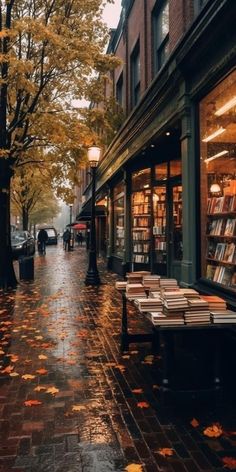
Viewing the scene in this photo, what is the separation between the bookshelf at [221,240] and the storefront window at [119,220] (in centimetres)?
1006

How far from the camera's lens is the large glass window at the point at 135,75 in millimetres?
14648

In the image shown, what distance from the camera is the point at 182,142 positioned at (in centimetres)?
798

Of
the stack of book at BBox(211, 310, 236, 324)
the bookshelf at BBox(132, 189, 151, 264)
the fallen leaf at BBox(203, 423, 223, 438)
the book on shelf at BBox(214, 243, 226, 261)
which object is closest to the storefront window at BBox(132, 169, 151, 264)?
the bookshelf at BBox(132, 189, 151, 264)

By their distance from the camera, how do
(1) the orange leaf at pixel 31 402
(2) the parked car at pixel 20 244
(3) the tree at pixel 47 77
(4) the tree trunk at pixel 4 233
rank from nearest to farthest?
(1) the orange leaf at pixel 31 402, (3) the tree at pixel 47 77, (4) the tree trunk at pixel 4 233, (2) the parked car at pixel 20 244

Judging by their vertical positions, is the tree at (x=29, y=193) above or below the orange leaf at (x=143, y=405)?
above

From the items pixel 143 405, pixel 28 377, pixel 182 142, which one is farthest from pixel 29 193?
pixel 143 405

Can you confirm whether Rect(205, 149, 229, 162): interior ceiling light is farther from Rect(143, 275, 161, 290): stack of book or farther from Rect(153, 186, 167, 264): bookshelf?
Rect(153, 186, 167, 264): bookshelf

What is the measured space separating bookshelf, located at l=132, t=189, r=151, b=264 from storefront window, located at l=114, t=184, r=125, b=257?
1.76 metres

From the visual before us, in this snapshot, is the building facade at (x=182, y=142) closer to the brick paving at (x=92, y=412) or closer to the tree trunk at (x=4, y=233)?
the brick paving at (x=92, y=412)

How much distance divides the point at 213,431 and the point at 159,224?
384 inches

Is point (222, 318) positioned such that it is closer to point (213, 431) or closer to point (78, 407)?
point (213, 431)

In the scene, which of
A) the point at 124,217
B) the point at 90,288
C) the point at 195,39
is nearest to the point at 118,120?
the point at 124,217

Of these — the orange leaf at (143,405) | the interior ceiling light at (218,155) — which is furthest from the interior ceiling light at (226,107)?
the orange leaf at (143,405)

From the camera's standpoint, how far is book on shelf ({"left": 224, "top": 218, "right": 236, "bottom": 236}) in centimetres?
621
